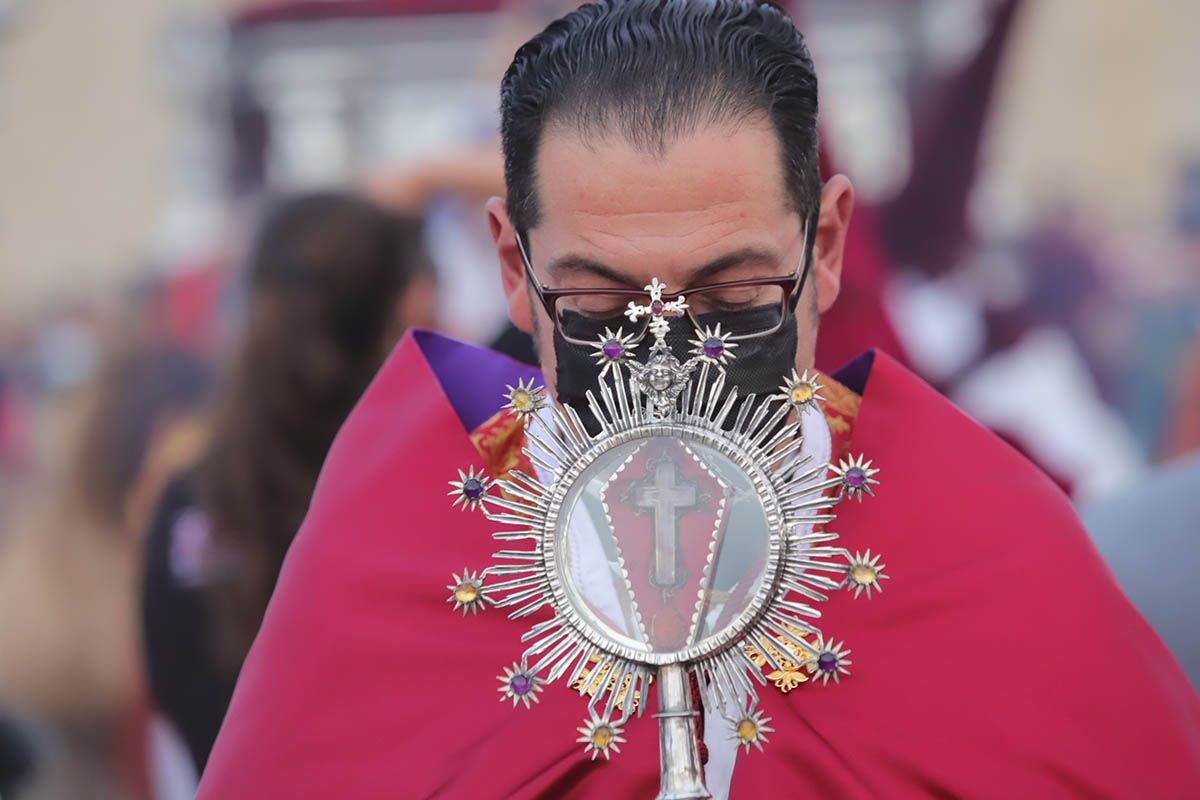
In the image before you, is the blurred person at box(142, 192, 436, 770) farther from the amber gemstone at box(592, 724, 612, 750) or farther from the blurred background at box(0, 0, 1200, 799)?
the amber gemstone at box(592, 724, 612, 750)

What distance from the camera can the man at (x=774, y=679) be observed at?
240 cm

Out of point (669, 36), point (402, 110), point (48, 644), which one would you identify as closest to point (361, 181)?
point (48, 644)

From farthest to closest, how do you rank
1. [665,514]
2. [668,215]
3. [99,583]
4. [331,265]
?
[99,583] < [331,265] < [668,215] < [665,514]

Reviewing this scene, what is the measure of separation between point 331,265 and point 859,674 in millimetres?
2410

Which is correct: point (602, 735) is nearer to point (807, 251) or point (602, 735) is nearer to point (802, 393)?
point (802, 393)

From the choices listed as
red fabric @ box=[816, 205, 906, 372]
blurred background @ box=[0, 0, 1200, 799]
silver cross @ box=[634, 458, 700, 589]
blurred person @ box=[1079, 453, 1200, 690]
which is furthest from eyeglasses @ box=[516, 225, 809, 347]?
blurred person @ box=[1079, 453, 1200, 690]

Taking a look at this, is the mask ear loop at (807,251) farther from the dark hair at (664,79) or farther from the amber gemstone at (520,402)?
the amber gemstone at (520,402)

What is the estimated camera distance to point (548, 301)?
243 cm

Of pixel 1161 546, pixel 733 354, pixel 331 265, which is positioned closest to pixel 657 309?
pixel 733 354

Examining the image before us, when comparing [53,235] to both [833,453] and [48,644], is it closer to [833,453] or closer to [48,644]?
[48,644]

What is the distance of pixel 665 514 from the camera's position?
2117 millimetres

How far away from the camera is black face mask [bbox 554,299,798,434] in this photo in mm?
2305

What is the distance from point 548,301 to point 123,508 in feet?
12.3

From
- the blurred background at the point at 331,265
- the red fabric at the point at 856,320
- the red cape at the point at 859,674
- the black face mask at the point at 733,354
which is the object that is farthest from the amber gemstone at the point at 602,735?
the red fabric at the point at 856,320
